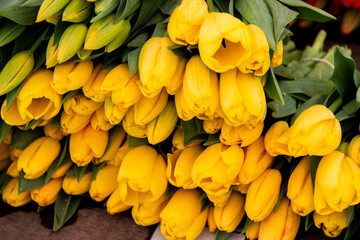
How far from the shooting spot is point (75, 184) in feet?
4.44

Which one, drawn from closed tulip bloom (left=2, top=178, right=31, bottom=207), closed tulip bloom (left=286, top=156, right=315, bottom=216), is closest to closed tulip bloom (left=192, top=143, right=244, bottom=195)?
closed tulip bloom (left=286, top=156, right=315, bottom=216)

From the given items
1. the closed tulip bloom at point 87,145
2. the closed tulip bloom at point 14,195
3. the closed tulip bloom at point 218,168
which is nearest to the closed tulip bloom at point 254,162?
the closed tulip bloom at point 218,168

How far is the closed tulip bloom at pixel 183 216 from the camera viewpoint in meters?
1.19

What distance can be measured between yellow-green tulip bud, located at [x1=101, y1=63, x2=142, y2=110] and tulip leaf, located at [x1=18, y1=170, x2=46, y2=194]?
409mm

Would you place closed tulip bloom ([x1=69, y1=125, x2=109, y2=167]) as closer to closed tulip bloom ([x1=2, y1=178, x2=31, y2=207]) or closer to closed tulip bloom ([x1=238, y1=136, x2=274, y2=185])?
closed tulip bloom ([x1=2, y1=178, x2=31, y2=207])

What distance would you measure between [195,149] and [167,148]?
0.40ft

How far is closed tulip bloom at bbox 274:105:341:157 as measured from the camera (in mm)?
958

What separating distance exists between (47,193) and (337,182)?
0.79 metres

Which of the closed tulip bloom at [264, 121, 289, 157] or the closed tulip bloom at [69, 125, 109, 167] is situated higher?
the closed tulip bloom at [69, 125, 109, 167]

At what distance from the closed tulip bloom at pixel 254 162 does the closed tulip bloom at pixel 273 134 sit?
0.03m

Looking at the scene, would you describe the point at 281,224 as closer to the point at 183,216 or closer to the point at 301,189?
the point at 301,189

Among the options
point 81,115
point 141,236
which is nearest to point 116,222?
point 141,236

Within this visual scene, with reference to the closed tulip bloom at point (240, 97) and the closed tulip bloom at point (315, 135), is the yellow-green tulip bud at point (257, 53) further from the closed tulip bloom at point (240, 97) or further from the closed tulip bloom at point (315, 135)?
the closed tulip bloom at point (315, 135)

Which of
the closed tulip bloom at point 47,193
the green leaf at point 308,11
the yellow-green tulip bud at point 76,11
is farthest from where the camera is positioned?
the closed tulip bloom at point 47,193
